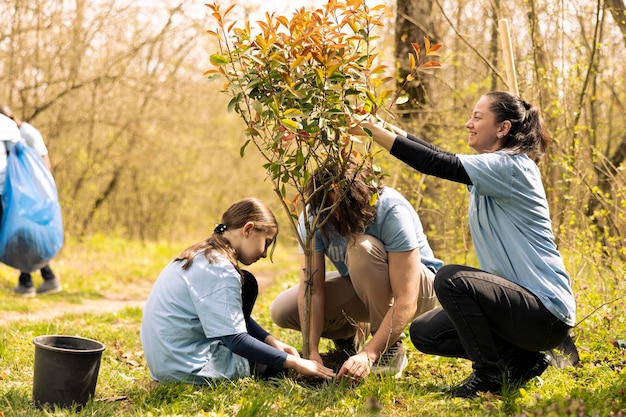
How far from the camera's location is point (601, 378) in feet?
11.1

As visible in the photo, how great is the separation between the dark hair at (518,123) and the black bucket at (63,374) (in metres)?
2.10

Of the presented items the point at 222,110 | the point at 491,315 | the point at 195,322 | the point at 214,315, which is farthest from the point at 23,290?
the point at 222,110

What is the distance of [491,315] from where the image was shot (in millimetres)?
3223

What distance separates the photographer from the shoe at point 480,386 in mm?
3271

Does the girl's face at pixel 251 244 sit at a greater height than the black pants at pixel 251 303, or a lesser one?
greater

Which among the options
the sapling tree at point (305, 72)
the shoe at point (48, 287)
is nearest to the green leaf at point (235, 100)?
the sapling tree at point (305, 72)

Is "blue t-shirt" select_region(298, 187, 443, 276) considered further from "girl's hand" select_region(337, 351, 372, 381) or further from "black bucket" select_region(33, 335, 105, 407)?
"black bucket" select_region(33, 335, 105, 407)

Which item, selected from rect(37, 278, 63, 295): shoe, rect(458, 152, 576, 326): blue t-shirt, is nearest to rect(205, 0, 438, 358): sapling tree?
rect(458, 152, 576, 326): blue t-shirt

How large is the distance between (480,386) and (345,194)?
1.07 metres

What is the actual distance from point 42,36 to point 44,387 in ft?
23.9

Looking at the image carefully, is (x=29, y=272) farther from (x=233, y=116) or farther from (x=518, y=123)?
(x=233, y=116)

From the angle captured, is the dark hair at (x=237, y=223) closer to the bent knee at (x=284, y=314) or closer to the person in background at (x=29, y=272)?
the bent knee at (x=284, y=314)

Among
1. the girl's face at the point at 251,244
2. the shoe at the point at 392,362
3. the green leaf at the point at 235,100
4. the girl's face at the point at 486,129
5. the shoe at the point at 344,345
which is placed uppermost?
the green leaf at the point at 235,100

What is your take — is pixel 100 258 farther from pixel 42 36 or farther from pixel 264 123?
pixel 264 123
